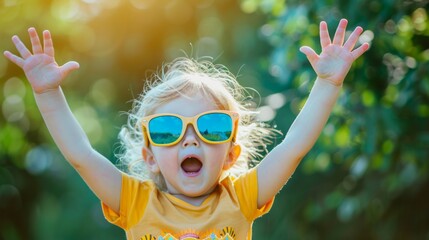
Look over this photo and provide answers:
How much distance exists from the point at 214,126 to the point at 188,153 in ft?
0.40

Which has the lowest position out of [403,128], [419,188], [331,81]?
[419,188]

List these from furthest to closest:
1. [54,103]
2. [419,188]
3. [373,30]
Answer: [419,188]
[373,30]
[54,103]

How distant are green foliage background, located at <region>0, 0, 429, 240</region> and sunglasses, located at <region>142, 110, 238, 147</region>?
8.23 ft

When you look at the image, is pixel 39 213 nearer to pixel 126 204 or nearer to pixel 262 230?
pixel 262 230

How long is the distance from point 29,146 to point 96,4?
1764 mm

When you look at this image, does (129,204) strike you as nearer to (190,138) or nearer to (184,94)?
(190,138)

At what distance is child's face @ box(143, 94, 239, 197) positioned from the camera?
3.51m

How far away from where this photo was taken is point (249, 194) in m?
3.59

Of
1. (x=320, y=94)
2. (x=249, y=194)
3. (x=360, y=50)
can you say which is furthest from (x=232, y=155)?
(x=360, y=50)

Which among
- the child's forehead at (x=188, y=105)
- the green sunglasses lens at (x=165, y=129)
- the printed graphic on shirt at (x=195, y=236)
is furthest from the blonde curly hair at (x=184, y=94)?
the printed graphic on shirt at (x=195, y=236)

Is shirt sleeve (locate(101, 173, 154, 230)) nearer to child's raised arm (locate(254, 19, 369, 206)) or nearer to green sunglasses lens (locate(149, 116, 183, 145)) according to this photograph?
green sunglasses lens (locate(149, 116, 183, 145))

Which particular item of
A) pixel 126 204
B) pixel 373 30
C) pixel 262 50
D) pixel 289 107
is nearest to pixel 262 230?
pixel 262 50

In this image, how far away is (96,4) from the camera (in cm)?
1051

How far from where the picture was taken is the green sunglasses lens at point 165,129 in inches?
138
